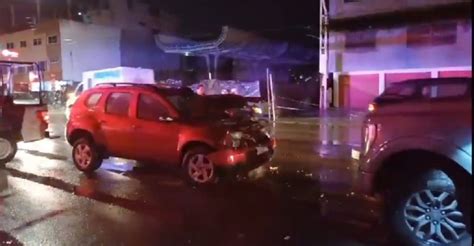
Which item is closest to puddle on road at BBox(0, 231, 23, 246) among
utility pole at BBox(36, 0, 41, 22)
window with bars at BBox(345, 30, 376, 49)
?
window with bars at BBox(345, 30, 376, 49)

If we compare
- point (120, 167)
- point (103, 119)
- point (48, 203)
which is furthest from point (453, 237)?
point (120, 167)

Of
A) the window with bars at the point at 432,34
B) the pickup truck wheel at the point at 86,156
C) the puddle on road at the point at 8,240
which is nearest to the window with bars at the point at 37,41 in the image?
the window with bars at the point at 432,34

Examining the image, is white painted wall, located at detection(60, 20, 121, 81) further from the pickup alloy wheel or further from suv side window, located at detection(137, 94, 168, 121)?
the pickup alloy wheel

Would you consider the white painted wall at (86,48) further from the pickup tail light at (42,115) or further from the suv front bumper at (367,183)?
the suv front bumper at (367,183)

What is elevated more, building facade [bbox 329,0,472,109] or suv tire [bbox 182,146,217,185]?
building facade [bbox 329,0,472,109]

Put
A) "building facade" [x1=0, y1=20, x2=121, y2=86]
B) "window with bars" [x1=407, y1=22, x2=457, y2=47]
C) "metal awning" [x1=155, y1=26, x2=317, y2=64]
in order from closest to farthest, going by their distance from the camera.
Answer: "window with bars" [x1=407, y1=22, x2=457, y2=47] < "metal awning" [x1=155, y1=26, x2=317, y2=64] < "building facade" [x1=0, y1=20, x2=121, y2=86]

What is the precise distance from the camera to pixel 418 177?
5.00 m

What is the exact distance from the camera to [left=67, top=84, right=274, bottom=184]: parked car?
8086 mm

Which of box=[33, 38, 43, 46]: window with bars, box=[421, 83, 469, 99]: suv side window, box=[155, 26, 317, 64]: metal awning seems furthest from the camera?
box=[33, 38, 43, 46]: window with bars

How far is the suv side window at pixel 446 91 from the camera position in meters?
4.75

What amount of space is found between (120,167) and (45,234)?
460cm

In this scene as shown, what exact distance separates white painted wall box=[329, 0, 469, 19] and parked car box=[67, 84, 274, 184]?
19.6 metres

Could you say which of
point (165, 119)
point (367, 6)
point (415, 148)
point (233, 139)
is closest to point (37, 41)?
point (367, 6)

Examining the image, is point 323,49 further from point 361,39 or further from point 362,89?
point 362,89
